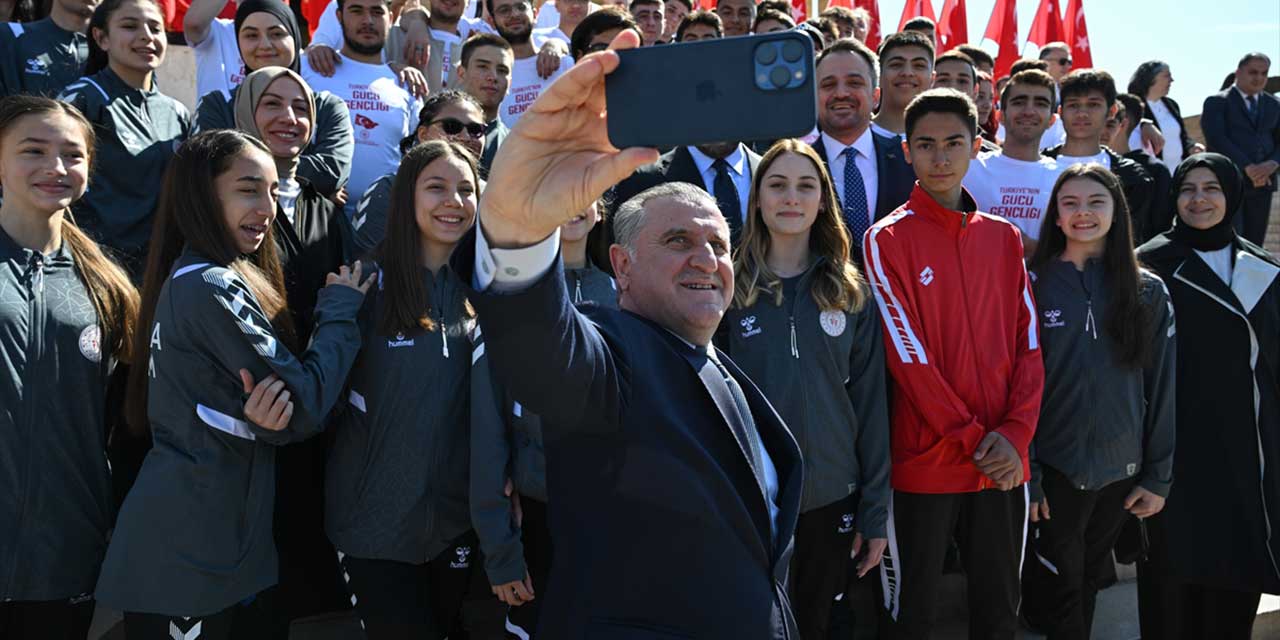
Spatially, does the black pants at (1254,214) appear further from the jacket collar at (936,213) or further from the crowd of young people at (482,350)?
the jacket collar at (936,213)

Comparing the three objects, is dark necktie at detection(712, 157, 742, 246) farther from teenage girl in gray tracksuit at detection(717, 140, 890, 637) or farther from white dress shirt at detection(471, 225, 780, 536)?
white dress shirt at detection(471, 225, 780, 536)

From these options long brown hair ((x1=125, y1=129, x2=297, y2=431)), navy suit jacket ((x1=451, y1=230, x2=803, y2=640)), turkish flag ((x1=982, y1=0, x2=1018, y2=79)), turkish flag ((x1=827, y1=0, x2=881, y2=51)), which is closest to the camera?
navy suit jacket ((x1=451, y1=230, x2=803, y2=640))

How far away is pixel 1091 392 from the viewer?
4.40 metres

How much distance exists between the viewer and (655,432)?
2.06 m

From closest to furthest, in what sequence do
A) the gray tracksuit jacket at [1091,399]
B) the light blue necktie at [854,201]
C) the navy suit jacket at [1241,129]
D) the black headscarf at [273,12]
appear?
the gray tracksuit jacket at [1091,399] → the light blue necktie at [854,201] → the black headscarf at [273,12] → the navy suit jacket at [1241,129]

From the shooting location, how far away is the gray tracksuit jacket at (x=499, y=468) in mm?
3391

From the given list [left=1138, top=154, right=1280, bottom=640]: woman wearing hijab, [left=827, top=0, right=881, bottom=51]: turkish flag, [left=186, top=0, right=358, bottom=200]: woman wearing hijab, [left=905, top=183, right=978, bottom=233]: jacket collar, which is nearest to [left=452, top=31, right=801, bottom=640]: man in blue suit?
[left=905, top=183, right=978, bottom=233]: jacket collar

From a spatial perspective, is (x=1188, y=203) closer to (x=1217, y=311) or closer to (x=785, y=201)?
(x=1217, y=311)

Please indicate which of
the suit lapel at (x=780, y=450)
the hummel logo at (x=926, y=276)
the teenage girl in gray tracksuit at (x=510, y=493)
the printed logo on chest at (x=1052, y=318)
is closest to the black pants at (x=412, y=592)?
the teenage girl in gray tracksuit at (x=510, y=493)

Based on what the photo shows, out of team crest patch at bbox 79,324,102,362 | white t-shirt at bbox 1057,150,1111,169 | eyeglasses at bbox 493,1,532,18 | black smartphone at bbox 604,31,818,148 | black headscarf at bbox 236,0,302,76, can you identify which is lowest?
team crest patch at bbox 79,324,102,362

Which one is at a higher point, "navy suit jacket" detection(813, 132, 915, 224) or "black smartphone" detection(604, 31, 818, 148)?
"black smartphone" detection(604, 31, 818, 148)

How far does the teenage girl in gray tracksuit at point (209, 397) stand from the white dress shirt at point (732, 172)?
6.28ft

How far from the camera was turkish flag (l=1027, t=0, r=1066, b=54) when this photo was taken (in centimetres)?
1293

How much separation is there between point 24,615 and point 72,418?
60cm
